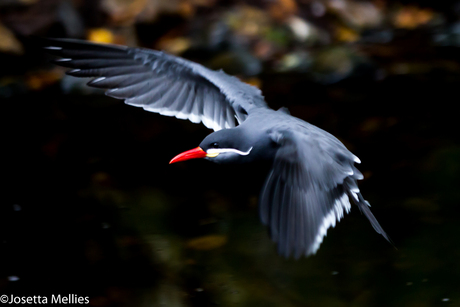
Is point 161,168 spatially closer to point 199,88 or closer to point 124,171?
point 124,171

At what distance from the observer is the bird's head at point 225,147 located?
4.09 m

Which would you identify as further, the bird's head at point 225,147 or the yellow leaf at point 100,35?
the yellow leaf at point 100,35

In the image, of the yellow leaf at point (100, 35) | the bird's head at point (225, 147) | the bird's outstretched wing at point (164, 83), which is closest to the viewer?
the bird's head at point (225, 147)

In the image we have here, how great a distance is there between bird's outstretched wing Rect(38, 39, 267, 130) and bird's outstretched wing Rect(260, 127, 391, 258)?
1068 mm

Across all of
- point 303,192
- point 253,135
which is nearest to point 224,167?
point 253,135

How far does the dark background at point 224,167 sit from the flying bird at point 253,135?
1.41ft

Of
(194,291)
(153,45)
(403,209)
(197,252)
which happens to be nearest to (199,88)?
(197,252)

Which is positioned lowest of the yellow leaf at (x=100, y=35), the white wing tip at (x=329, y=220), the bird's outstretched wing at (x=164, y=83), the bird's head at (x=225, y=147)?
the white wing tip at (x=329, y=220)

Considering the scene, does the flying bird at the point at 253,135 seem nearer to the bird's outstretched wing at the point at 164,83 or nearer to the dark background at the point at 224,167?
the bird's outstretched wing at the point at 164,83

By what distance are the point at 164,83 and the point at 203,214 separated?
1315mm

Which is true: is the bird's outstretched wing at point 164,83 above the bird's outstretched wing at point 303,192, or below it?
above

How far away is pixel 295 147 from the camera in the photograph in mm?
3680

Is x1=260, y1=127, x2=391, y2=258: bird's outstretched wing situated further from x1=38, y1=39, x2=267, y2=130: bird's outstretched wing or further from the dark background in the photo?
x1=38, y1=39, x2=267, y2=130: bird's outstretched wing

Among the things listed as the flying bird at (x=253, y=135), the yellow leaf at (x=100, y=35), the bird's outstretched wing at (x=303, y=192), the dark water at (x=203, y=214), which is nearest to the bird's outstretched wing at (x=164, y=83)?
the flying bird at (x=253, y=135)
